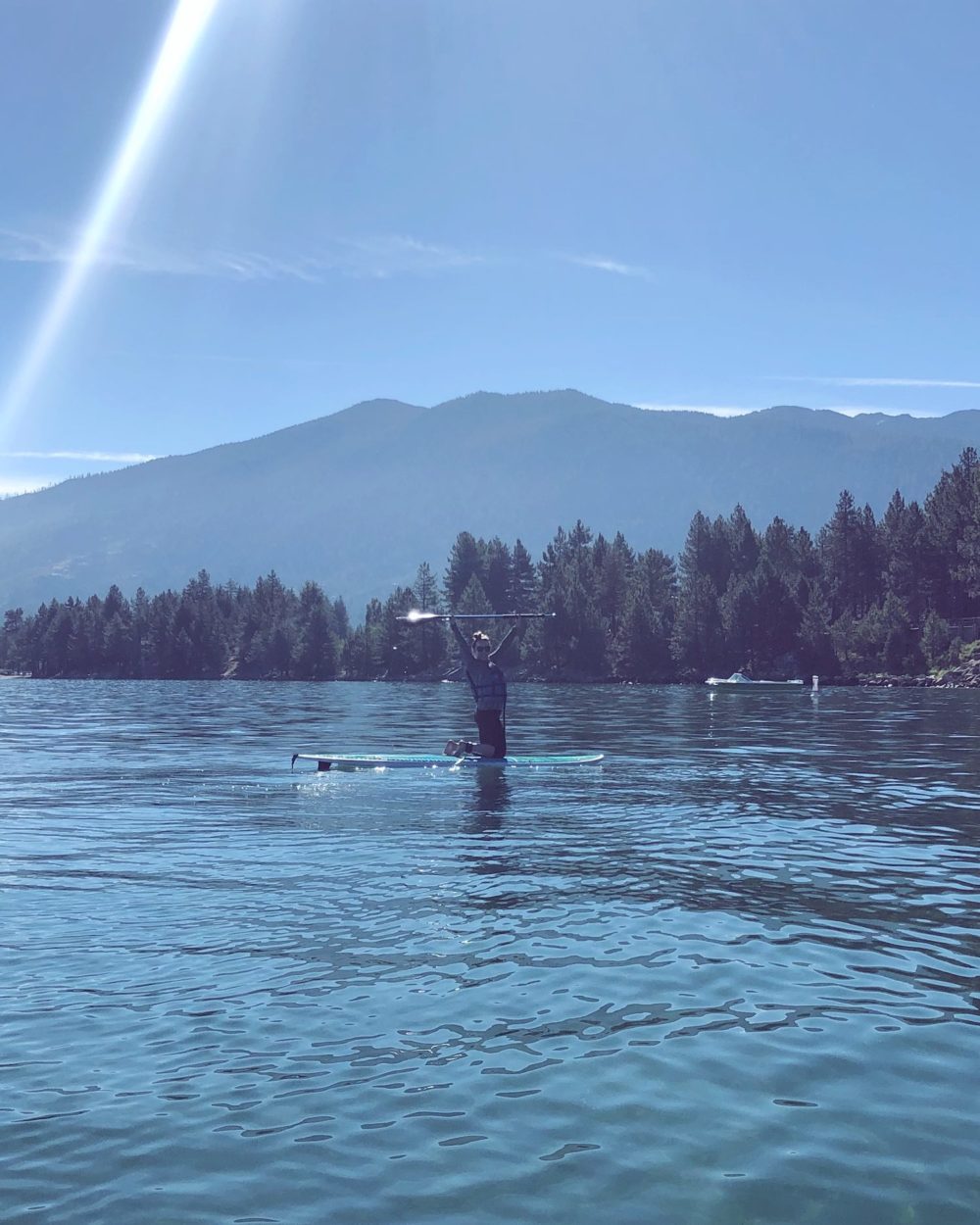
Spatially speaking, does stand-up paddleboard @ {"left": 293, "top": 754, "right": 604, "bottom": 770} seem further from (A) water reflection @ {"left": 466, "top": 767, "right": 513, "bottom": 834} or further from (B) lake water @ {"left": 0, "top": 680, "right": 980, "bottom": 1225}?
(B) lake water @ {"left": 0, "top": 680, "right": 980, "bottom": 1225}

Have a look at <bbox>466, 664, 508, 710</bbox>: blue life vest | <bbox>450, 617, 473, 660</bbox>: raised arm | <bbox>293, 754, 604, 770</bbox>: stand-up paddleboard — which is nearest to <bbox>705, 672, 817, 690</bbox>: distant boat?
<bbox>293, 754, 604, 770</bbox>: stand-up paddleboard

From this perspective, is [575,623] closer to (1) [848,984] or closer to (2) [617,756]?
(2) [617,756]

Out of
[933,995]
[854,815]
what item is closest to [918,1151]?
[933,995]

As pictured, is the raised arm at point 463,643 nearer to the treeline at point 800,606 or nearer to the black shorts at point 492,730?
the black shorts at point 492,730

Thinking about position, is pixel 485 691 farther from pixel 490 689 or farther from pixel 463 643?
pixel 463 643

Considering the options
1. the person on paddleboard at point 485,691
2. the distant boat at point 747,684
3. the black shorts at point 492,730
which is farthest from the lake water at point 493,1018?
the distant boat at point 747,684

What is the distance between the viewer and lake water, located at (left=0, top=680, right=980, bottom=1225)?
349 inches

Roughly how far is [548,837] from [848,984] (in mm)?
11670

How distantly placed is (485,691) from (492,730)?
1.81m

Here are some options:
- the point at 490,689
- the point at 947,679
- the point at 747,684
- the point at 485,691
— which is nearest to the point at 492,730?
the point at 485,691

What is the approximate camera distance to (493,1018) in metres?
12.4

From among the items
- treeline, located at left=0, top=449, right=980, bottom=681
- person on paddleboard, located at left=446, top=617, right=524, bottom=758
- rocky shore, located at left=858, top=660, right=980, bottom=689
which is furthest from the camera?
treeline, located at left=0, top=449, right=980, bottom=681

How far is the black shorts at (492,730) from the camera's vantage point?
3794 cm

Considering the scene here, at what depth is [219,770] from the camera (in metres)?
41.8
